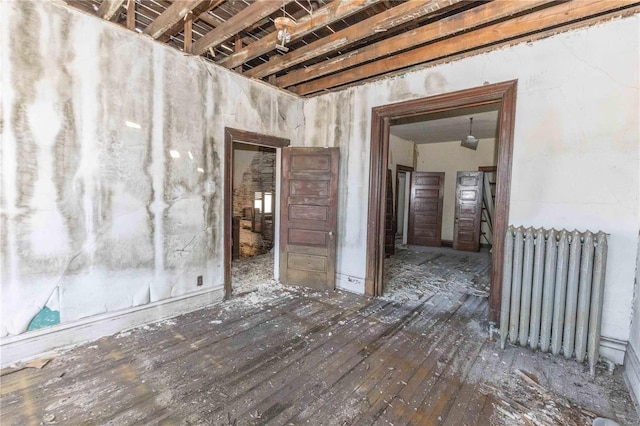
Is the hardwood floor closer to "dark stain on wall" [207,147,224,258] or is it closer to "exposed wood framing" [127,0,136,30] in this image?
"dark stain on wall" [207,147,224,258]

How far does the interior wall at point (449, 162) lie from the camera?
300 inches

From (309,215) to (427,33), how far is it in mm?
2527

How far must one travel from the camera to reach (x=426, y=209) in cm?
804

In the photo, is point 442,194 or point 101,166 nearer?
point 101,166

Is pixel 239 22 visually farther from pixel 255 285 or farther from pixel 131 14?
pixel 255 285

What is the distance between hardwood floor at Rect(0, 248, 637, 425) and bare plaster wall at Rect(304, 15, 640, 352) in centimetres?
103

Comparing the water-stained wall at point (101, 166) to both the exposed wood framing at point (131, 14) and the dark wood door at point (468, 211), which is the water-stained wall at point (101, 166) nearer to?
the exposed wood framing at point (131, 14)

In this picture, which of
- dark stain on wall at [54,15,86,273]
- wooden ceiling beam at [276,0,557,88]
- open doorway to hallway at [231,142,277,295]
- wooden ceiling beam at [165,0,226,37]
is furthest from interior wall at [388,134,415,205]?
dark stain on wall at [54,15,86,273]

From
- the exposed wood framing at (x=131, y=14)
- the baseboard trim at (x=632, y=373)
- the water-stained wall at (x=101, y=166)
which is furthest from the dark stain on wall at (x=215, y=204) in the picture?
the baseboard trim at (x=632, y=373)

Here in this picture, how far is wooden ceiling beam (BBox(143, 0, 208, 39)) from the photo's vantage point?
7.54 ft

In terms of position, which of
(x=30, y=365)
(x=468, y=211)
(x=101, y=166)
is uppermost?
(x=101, y=166)

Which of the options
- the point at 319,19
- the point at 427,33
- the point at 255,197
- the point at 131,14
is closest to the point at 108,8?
the point at 131,14

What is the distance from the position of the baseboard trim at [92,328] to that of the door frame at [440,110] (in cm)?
213

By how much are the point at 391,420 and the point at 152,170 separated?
296 cm
